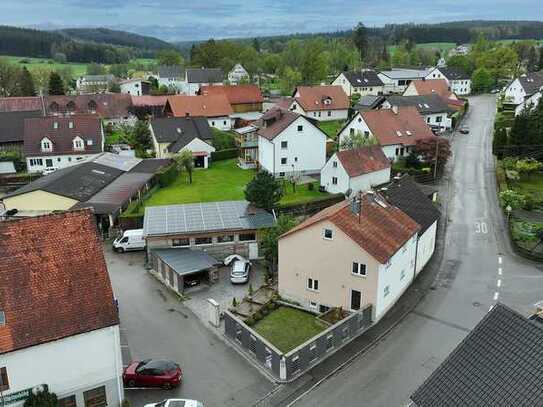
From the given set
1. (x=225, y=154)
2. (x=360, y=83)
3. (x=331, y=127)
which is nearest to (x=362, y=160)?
(x=225, y=154)

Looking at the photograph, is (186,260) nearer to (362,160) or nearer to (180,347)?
(180,347)

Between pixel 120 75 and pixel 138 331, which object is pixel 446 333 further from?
pixel 120 75

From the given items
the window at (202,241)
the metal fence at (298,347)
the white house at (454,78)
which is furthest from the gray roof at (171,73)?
the metal fence at (298,347)

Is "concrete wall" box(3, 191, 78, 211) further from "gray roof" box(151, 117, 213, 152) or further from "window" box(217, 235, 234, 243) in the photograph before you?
"gray roof" box(151, 117, 213, 152)

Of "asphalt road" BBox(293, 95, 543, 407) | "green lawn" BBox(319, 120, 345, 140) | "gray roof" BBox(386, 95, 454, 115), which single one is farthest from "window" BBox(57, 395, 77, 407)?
"gray roof" BBox(386, 95, 454, 115)

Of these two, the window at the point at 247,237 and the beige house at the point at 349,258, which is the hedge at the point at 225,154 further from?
the beige house at the point at 349,258
